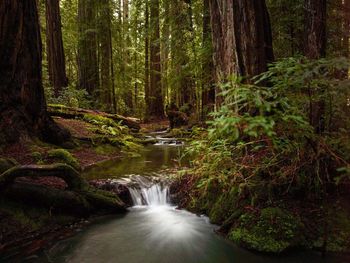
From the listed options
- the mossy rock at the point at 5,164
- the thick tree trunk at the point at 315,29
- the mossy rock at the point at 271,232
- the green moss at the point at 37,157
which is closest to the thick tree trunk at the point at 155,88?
the green moss at the point at 37,157

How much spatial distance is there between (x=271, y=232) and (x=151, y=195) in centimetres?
303

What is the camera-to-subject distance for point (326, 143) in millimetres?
4707

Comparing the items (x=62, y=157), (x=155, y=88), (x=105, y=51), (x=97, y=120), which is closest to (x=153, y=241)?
(x=62, y=157)

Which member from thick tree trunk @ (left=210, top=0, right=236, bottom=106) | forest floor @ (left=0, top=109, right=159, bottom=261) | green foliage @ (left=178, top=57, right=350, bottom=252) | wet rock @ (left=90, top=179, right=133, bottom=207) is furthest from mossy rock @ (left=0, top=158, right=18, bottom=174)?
thick tree trunk @ (left=210, top=0, right=236, bottom=106)

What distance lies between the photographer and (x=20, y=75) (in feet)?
27.4

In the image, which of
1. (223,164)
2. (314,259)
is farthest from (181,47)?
(314,259)

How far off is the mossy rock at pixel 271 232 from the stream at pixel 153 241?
0.13m

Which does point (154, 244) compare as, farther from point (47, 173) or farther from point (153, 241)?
point (47, 173)

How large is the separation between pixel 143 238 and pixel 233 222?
1590 mm

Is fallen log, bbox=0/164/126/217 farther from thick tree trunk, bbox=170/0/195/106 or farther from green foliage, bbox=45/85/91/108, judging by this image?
green foliage, bbox=45/85/91/108

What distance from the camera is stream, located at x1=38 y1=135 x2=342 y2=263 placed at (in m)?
5.05

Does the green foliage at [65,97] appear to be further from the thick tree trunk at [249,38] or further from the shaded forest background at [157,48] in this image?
the thick tree trunk at [249,38]

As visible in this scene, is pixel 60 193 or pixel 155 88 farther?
pixel 155 88

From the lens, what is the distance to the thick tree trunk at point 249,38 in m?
6.33
